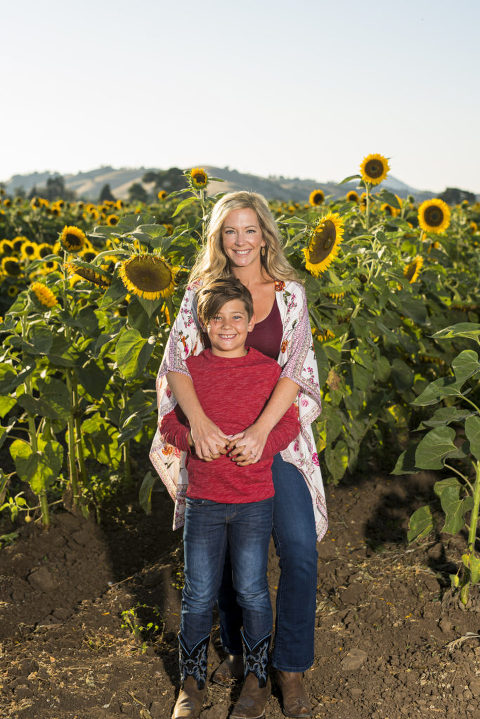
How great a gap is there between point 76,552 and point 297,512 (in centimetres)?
185

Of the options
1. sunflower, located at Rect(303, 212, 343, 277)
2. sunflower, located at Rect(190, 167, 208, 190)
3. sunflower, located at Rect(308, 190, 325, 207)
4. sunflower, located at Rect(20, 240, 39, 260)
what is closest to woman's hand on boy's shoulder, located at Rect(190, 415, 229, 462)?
sunflower, located at Rect(303, 212, 343, 277)

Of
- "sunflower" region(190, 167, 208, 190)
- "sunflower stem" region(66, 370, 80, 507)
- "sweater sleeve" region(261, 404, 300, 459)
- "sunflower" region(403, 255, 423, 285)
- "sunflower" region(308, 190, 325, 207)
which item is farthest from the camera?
"sunflower" region(308, 190, 325, 207)

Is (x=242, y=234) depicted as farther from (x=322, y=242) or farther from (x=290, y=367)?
(x=322, y=242)

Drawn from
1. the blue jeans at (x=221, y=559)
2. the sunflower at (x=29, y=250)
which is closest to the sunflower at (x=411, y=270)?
the blue jeans at (x=221, y=559)

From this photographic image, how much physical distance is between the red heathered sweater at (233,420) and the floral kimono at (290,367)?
11cm

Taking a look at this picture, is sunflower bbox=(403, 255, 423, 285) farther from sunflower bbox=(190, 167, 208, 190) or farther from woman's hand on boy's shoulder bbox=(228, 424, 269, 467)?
woman's hand on boy's shoulder bbox=(228, 424, 269, 467)

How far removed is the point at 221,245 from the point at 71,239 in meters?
1.32

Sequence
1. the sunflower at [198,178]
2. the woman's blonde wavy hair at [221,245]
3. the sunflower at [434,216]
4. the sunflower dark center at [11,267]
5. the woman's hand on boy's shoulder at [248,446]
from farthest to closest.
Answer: the sunflower dark center at [11,267]
the sunflower at [434,216]
the sunflower at [198,178]
the woman's blonde wavy hair at [221,245]
the woman's hand on boy's shoulder at [248,446]

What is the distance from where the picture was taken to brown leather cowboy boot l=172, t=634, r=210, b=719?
2.39m

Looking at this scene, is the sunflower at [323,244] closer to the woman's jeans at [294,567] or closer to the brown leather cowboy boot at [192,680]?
the woman's jeans at [294,567]

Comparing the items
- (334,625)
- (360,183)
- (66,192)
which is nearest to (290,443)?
(334,625)

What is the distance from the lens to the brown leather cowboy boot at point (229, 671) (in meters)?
2.64

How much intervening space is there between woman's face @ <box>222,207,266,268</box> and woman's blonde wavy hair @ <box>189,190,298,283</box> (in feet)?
0.06

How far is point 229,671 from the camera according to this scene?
2.68 meters
